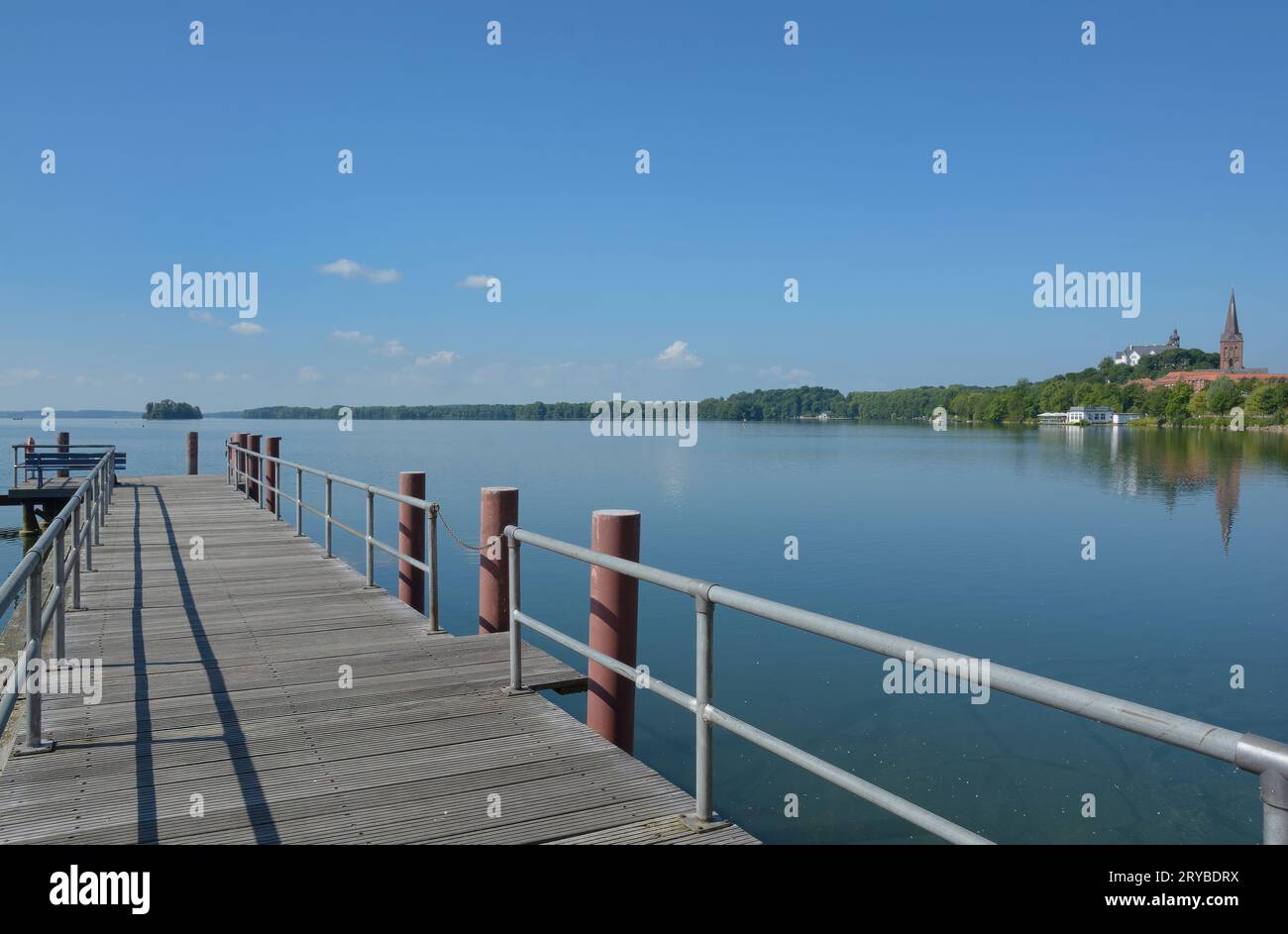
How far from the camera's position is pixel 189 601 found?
9461mm

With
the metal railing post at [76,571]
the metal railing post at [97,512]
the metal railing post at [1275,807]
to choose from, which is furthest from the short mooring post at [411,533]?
the metal railing post at [1275,807]

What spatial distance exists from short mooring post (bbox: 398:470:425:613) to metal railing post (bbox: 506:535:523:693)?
3581 millimetres

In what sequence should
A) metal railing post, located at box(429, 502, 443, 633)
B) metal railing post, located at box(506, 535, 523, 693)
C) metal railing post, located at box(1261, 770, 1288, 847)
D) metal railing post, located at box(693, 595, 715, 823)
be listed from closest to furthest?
metal railing post, located at box(1261, 770, 1288, 847) → metal railing post, located at box(693, 595, 715, 823) → metal railing post, located at box(506, 535, 523, 693) → metal railing post, located at box(429, 502, 443, 633)

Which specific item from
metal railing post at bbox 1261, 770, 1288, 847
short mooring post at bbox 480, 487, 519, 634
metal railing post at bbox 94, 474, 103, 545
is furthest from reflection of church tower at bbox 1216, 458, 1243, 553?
metal railing post at bbox 1261, 770, 1288, 847

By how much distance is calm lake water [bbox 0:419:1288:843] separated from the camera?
10070mm

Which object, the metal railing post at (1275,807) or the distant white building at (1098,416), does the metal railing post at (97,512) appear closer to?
the metal railing post at (1275,807)

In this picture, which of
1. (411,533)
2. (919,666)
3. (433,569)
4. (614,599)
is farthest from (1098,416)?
(919,666)

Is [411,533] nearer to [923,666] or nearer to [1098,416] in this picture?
[923,666]

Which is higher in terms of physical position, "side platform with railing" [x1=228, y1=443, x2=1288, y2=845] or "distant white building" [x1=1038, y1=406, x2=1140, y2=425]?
"distant white building" [x1=1038, y1=406, x2=1140, y2=425]

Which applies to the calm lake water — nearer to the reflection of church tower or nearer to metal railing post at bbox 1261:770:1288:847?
the reflection of church tower
